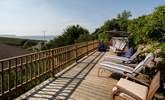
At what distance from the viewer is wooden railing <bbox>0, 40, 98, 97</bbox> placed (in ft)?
22.9

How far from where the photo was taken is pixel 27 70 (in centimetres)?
825

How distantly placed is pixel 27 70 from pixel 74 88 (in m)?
1.39

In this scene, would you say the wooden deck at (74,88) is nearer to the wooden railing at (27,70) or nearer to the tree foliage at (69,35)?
the wooden railing at (27,70)

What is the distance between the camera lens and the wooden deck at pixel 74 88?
738cm

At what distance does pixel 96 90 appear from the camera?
823 cm

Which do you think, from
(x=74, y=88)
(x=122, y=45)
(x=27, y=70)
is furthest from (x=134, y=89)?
(x=122, y=45)

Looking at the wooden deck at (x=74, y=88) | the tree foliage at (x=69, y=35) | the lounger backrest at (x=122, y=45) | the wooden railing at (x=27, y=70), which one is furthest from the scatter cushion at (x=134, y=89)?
the tree foliage at (x=69, y=35)

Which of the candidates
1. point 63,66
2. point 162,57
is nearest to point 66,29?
point 63,66

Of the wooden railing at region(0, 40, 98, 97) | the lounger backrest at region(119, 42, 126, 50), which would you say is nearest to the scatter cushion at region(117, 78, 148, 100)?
the wooden railing at region(0, 40, 98, 97)

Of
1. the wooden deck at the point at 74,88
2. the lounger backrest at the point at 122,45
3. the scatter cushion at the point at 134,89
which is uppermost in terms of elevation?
the lounger backrest at the point at 122,45

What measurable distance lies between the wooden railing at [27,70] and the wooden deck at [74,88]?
256mm

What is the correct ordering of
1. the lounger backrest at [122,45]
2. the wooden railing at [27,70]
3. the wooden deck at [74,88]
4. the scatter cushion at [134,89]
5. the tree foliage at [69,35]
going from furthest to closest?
1. the tree foliage at [69,35]
2. the lounger backrest at [122,45]
3. the wooden deck at [74,88]
4. the wooden railing at [27,70]
5. the scatter cushion at [134,89]

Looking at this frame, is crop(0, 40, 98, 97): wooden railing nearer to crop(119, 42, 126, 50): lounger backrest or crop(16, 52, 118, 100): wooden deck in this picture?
crop(16, 52, 118, 100): wooden deck

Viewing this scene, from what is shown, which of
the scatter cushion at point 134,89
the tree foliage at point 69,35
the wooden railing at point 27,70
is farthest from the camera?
the tree foliage at point 69,35
